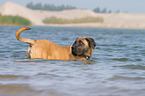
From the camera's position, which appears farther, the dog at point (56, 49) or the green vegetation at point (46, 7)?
the green vegetation at point (46, 7)

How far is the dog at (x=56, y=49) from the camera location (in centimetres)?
1074

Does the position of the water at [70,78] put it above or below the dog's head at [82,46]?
below

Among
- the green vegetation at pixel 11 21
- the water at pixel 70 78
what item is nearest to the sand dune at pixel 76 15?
the green vegetation at pixel 11 21

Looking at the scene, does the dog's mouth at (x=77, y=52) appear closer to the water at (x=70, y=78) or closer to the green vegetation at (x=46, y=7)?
the water at (x=70, y=78)

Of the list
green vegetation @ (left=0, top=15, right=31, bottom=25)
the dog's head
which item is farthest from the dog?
green vegetation @ (left=0, top=15, right=31, bottom=25)

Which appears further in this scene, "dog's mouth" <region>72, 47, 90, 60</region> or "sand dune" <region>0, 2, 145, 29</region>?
"sand dune" <region>0, 2, 145, 29</region>

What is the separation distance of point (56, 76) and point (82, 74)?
0.83 meters

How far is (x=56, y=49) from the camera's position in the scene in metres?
10.9

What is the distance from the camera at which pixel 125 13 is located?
149375 mm

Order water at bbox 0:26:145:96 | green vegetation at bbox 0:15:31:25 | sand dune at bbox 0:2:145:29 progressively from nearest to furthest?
water at bbox 0:26:145:96 → green vegetation at bbox 0:15:31:25 → sand dune at bbox 0:2:145:29

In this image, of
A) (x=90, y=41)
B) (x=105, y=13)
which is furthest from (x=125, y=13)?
(x=90, y=41)

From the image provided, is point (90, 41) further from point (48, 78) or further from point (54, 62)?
point (48, 78)

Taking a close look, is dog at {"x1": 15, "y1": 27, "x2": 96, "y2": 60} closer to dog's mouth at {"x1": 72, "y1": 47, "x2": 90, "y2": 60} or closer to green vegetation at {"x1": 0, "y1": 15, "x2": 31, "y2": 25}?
dog's mouth at {"x1": 72, "y1": 47, "x2": 90, "y2": 60}

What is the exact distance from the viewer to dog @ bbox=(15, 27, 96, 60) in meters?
10.7
